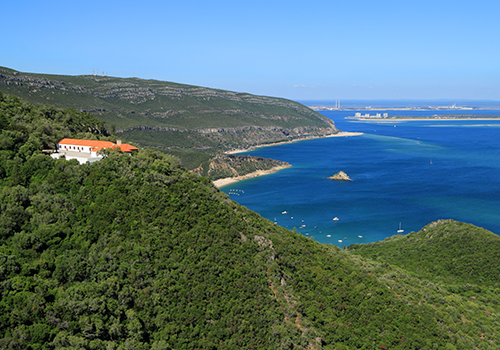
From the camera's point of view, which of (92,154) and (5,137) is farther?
(92,154)

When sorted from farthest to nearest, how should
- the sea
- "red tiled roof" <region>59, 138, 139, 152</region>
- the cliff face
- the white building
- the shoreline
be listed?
the cliff face → the shoreline → the sea → "red tiled roof" <region>59, 138, 139, 152</region> → the white building

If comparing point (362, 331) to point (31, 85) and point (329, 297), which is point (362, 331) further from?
point (31, 85)

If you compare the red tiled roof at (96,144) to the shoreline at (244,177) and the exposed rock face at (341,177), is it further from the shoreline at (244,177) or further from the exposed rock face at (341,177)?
the exposed rock face at (341,177)

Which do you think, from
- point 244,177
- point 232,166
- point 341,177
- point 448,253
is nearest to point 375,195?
point 341,177

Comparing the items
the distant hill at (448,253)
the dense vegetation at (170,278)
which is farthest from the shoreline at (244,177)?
the dense vegetation at (170,278)

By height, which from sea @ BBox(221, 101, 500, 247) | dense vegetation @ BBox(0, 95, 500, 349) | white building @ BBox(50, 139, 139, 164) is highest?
white building @ BBox(50, 139, 139, 164)

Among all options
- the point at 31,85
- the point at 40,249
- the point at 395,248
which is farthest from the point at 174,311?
the point at 31,85

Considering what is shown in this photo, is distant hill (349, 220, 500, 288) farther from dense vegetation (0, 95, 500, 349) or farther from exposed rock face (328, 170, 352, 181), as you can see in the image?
exposed rock face (328, 170, 352, 181)

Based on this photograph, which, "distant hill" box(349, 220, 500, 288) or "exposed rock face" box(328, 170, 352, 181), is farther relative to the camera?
"exposed rock face" box(328, 170, 352, 181)

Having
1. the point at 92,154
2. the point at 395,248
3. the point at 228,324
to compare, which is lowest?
the point at 395,248

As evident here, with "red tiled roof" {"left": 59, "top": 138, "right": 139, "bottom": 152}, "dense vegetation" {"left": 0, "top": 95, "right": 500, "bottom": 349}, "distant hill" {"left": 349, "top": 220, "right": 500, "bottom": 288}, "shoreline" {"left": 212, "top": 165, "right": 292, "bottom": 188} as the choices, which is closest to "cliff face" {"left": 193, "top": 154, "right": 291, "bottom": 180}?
"shoreline" {"left": 212, "top": 165, "right": 292, "bottom": 188}
